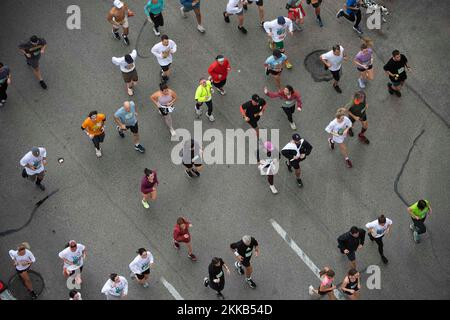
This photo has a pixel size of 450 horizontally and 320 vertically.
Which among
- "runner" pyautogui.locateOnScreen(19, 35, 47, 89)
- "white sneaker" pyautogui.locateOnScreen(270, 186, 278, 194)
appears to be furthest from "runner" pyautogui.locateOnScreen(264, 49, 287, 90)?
"runner" pyautogui.locateOnScreen(19, 35, 47, 89)

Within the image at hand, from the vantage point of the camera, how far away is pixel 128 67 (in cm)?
2242

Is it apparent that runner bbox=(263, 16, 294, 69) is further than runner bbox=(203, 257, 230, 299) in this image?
Yes

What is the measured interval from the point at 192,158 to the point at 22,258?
459 cm

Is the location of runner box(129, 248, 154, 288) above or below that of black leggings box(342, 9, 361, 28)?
above

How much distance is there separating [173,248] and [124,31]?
6485mm

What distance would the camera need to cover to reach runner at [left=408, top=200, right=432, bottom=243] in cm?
1989

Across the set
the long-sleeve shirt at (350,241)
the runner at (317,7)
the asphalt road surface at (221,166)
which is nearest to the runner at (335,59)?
the asphalt road surface at (221,166)

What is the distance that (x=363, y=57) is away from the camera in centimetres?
2255

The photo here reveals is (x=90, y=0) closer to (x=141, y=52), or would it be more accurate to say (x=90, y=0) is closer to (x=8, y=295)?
(x=141, y=52)

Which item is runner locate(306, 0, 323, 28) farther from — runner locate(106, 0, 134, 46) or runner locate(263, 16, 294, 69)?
runner locate(106, 0, 134, 46)

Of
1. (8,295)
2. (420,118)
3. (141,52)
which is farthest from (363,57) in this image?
(8,295)

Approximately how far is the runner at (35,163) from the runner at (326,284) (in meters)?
6.98

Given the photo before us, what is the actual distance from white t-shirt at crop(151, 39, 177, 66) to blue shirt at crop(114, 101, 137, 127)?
76.8 inches

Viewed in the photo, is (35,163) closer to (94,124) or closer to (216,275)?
(94,124)
